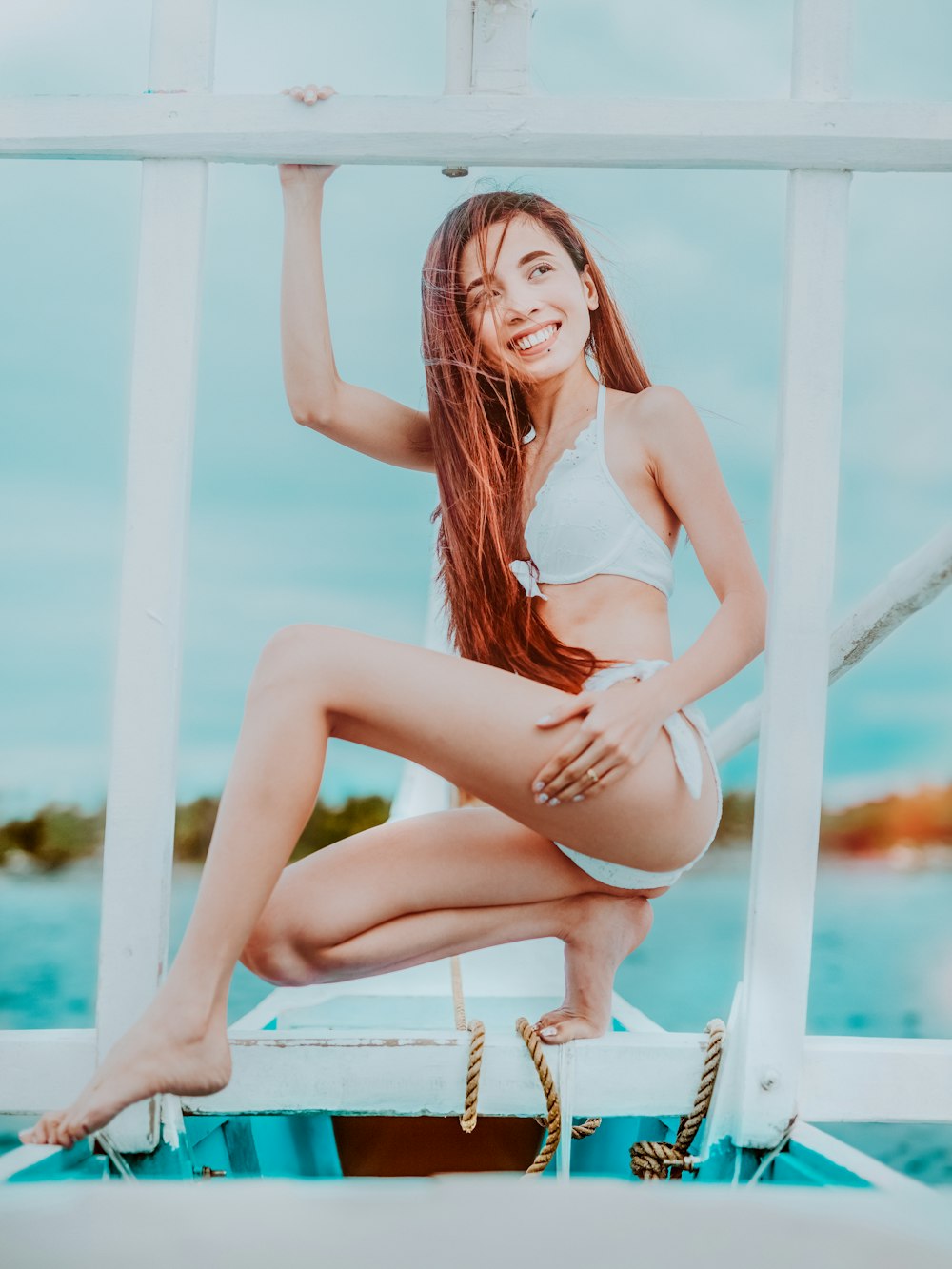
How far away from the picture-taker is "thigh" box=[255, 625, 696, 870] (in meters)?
1.52

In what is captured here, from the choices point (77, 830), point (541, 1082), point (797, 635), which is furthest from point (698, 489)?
point (77, 830)

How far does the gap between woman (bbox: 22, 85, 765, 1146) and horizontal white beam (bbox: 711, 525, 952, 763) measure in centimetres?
24

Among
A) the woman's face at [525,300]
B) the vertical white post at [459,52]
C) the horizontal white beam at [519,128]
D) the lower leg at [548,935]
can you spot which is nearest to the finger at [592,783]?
the lower leg at [548,935]

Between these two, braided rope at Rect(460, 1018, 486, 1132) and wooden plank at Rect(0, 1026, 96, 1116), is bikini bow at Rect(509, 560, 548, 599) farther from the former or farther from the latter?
wooden plank at Rect(0, 1026, 96, 1116)

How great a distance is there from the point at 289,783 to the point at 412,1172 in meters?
0.83

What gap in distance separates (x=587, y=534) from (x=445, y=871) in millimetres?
560

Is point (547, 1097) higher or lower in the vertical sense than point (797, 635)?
lower

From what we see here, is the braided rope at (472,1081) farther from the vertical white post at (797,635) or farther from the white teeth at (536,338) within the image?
the white teeth at (536,338)

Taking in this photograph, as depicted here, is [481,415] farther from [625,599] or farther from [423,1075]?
[423,1075]

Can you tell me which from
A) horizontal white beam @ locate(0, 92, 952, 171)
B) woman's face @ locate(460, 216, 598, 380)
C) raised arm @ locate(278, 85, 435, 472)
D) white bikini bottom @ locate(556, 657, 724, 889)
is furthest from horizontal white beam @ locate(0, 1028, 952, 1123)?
horizontal white beam @ locate(0, 92, 952, 171)

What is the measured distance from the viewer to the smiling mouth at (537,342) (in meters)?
1.73

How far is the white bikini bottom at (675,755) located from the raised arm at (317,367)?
1.57 ft

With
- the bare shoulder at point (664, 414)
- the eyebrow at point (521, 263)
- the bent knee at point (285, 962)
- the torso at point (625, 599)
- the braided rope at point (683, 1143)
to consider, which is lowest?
the braided rope at point (683, 1143)

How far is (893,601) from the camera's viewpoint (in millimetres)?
1775
